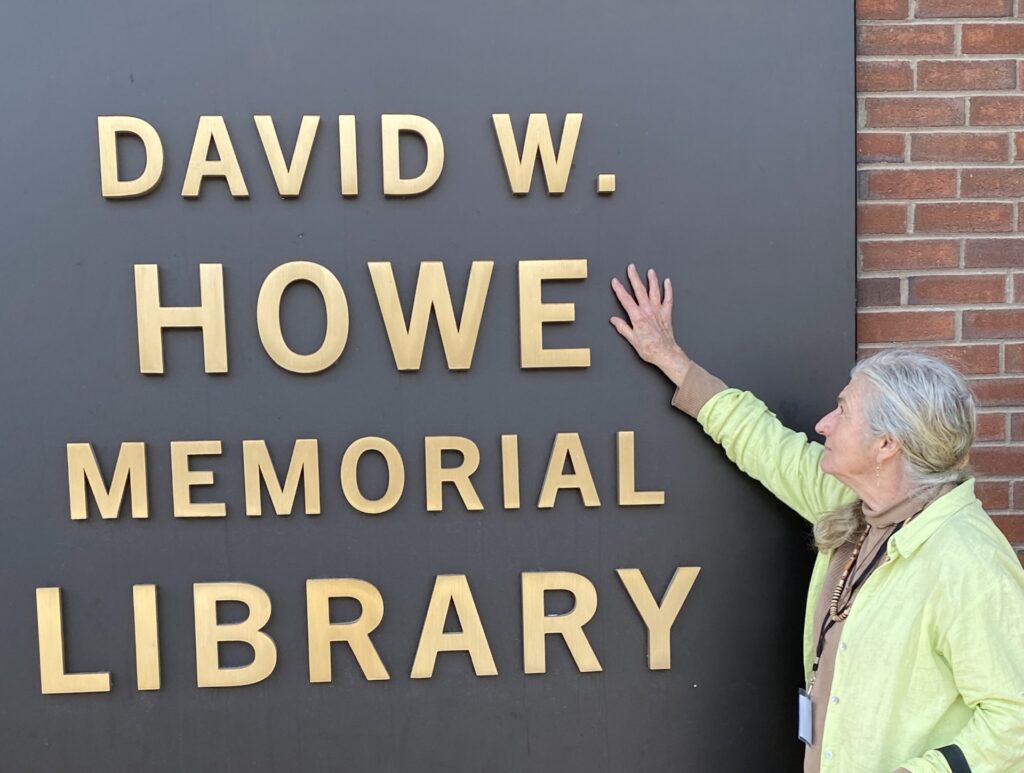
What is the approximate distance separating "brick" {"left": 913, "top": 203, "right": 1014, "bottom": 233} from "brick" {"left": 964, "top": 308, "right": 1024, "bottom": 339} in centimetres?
23

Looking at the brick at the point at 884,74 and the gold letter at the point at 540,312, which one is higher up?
the brick at the point at 884,74

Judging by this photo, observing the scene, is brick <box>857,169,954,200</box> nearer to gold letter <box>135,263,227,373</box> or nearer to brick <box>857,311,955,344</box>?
brick <box>857,311,955,344</box>

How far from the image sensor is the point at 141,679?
79.8 inches

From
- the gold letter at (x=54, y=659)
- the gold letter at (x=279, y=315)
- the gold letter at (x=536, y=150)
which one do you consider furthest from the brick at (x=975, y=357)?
the gold letter at (x=54, y=659)

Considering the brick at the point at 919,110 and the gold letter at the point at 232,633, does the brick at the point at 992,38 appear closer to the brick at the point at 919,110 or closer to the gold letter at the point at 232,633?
the brick at the point at 919,110

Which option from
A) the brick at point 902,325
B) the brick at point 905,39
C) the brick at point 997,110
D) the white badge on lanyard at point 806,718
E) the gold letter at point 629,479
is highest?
the brick at point 905,39

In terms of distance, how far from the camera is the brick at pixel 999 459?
85.4 inches

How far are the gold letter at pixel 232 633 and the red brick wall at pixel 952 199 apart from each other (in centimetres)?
175

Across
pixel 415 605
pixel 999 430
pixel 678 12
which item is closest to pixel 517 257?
pixel 678 12

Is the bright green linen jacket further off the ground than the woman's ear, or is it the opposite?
the woman's ear

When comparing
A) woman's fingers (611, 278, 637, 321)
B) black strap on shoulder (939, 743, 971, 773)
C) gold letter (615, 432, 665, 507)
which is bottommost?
black strap on shoulder (939, 743, 971, 773)

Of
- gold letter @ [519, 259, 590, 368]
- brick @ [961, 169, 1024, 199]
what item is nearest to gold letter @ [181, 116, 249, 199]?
gold letter @ [519, 259, 590, 368]

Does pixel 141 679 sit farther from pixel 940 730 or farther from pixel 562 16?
pixel 562 16

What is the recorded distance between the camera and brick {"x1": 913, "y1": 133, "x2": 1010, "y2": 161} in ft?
6.92
